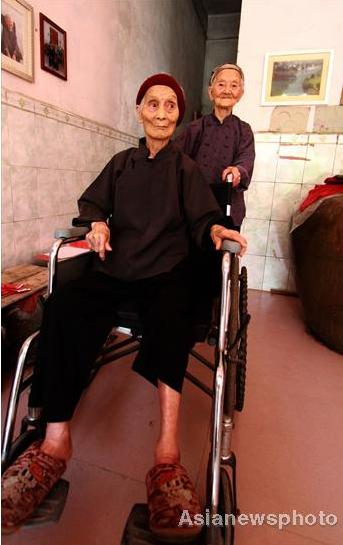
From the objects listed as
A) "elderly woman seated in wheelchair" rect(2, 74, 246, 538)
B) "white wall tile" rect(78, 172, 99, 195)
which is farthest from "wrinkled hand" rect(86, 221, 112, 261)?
"white wall tile" rect(78, 172, 99, 195)

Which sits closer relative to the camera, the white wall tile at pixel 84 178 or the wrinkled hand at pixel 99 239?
the wrinkled hand at pixel 99 239

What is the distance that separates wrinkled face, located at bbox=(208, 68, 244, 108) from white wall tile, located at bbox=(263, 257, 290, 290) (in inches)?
62.6

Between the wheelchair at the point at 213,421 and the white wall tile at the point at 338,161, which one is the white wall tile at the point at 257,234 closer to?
the white wall tile at the point at 338,161

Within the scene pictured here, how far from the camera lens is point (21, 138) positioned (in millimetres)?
1745

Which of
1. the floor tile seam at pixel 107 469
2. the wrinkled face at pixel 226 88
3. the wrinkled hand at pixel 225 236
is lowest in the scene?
the floor tile seam at pixel 107 469

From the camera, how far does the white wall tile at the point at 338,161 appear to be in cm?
254

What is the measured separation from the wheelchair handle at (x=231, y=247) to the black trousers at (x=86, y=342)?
0.19 meters

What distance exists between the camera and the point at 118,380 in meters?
1.52

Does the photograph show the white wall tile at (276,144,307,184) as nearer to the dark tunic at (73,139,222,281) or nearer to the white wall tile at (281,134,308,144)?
the white wall tile at (281,134,308,144)

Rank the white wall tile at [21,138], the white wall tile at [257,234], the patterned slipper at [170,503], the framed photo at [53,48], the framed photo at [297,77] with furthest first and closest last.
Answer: the white wall tile at [257,234], the framed photo at [297,77], the framed photo at [53,48], the white wall tile at [21,138], the patterned slipper at [170,503]

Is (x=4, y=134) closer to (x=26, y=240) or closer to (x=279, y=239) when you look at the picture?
(x=26, y=240)

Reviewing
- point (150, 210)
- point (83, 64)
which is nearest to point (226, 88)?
point (150, 210)

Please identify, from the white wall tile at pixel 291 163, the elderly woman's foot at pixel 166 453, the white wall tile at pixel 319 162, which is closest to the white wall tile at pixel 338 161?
the white wall tile at pixel 319 162

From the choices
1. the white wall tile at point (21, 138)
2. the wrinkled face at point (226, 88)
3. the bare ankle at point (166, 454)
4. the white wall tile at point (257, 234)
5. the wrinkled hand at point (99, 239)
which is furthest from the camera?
the white wall tile at point (257, 234)
